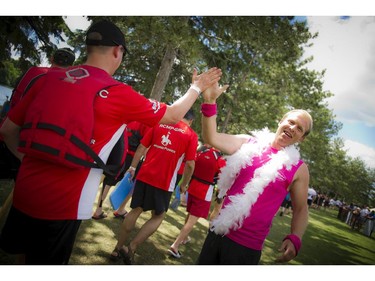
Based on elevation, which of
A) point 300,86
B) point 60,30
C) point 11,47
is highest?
point 300,86

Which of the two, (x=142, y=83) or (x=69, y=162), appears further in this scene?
(x=142, y=83)

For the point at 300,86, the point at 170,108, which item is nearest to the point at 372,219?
the point at 300,86

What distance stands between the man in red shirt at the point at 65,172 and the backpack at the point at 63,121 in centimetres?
1

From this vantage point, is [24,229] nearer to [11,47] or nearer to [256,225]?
[256,225]

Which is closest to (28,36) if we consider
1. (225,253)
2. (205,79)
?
(205,79)

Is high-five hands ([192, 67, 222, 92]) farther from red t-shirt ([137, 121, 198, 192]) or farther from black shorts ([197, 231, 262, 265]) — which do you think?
red t-shirt ([137, 121, 198, 192])


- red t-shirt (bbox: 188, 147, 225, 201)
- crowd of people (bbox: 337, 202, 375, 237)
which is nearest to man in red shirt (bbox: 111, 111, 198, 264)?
red t-shirt (bbox: 188, 147, 225, 201)

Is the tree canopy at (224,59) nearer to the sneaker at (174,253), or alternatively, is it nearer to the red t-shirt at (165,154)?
the red t-shirt at (165,154)

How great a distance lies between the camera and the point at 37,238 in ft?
5.41

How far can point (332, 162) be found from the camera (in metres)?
33.7

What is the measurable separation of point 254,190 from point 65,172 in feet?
4.81

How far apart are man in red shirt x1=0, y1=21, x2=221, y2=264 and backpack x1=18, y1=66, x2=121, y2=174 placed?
1cm

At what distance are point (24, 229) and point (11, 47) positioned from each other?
11.1 feet
